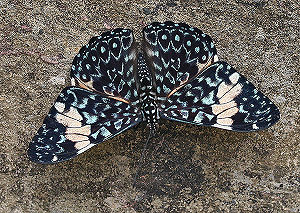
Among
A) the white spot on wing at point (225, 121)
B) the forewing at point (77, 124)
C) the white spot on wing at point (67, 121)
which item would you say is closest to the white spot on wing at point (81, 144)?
the forewing at point (77, 124)

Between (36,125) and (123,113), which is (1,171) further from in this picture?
(123,113)

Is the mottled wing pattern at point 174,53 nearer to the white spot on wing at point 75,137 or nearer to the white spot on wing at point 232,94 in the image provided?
the white spot on wing at point 232,94

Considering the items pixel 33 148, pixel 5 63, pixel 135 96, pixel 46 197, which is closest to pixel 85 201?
pixel 46 197

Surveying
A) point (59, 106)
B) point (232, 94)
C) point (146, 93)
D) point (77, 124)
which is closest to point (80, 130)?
point (77, 124)

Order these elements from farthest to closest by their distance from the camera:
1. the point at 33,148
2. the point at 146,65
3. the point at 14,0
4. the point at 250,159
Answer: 1. the point at 14,0
2. the point at 146,65
3. the point at 250,159
4. the point at 33,148

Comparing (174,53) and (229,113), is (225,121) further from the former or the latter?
(174,53)

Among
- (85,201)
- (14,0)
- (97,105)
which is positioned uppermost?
(14,0)

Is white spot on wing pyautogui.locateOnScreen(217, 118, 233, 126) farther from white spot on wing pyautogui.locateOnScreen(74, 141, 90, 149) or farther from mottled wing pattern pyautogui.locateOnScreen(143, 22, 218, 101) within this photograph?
white spot on wing pyautogui.locateOnScreen(74, 141, 90, 149)
